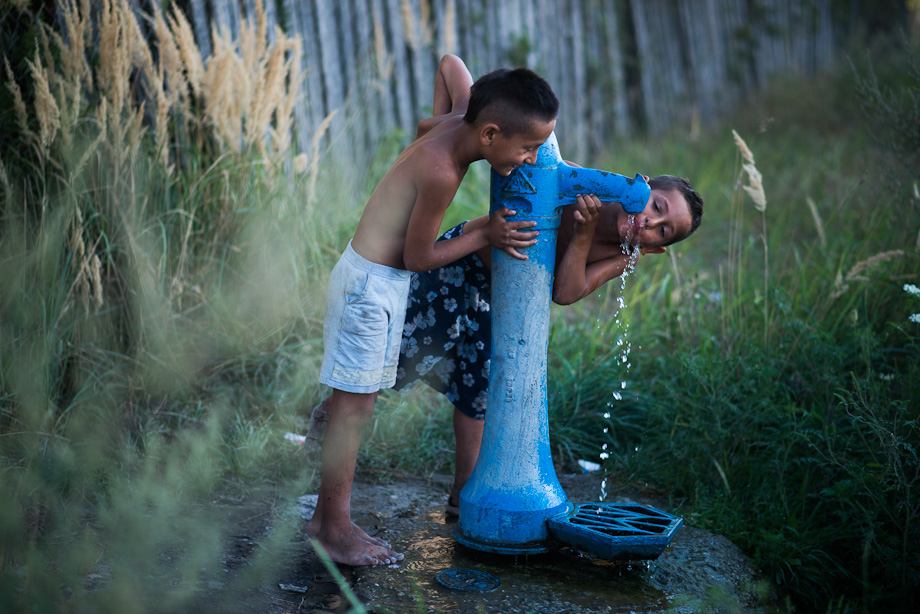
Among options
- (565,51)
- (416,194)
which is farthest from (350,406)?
(565,51)

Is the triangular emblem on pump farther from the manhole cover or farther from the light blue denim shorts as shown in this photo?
the manhole cover

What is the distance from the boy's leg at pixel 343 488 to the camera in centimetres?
213

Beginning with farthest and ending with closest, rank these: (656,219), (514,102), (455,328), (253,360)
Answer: (253,360) → (455,328) → (656,219) → (514,102)

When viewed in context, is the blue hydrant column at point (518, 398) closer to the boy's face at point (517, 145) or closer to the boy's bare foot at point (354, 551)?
the boy's face at point (517, 145)

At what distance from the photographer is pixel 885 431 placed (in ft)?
7.30

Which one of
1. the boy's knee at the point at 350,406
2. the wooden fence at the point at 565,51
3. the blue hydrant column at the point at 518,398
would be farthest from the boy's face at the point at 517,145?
the wooden fence at the point at 565,51

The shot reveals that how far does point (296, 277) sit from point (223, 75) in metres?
0.88

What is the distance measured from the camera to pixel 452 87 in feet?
7.88

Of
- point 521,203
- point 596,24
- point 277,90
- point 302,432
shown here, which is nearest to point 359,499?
point 302,432

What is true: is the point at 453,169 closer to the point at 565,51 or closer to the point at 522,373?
the point at 522,373

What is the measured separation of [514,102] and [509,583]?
1261mm

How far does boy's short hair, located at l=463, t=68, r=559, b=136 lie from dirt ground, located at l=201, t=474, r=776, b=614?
118 cm

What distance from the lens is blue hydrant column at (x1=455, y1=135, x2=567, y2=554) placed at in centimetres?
215

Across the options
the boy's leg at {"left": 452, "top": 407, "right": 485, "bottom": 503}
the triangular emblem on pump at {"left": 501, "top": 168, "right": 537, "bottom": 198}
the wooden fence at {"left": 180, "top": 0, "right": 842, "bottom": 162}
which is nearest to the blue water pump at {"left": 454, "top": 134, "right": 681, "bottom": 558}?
the triangular emblem on pump at {"left": 501, "top": 168, "right": 537, "bottom": 198}
